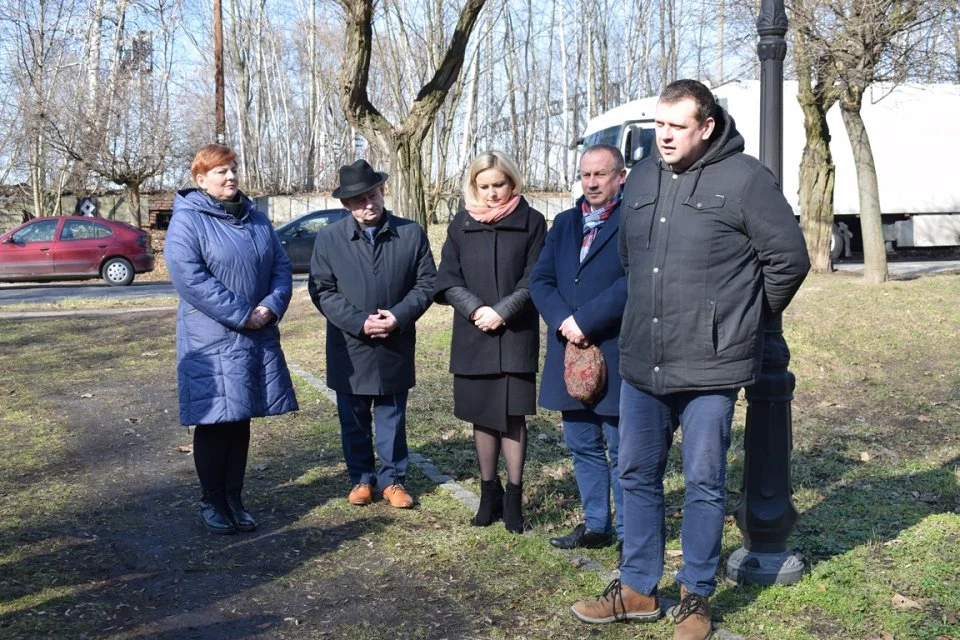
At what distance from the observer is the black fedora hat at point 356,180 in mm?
5863

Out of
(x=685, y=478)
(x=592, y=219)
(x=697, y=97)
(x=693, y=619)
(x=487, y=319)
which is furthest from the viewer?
(x=487, y=319)

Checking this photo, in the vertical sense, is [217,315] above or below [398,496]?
above

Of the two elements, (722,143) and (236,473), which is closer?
(722,143)

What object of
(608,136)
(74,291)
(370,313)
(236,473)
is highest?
(608,136)

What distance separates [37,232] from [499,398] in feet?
66.3

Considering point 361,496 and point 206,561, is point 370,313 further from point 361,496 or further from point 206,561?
point 206,561

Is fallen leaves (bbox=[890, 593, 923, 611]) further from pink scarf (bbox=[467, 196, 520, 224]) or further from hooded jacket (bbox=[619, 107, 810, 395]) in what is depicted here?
pink scarf (bbox=[467, 196, 520, 224])

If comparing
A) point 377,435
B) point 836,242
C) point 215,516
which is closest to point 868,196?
point 836,242

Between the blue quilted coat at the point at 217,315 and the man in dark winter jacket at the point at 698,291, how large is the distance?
2206 mm

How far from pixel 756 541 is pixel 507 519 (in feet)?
4.35

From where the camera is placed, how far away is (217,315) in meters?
5.44

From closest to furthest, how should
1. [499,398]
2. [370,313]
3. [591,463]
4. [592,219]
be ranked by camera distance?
[592,219] → [591,463] → [499,398] → [370,313]

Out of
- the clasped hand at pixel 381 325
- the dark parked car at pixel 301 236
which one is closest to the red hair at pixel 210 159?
the clasped hand at pixel 381 325

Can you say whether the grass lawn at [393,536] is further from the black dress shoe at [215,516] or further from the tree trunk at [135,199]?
the tree trunk at [135,199]
